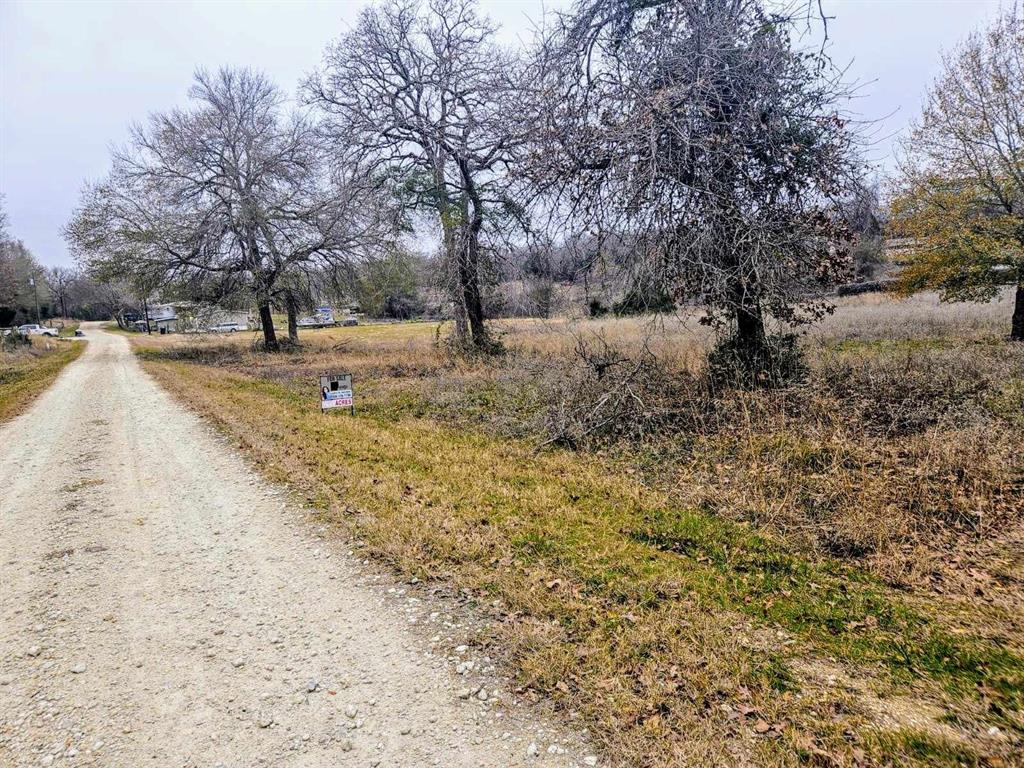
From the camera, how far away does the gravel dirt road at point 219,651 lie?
2.40 metres

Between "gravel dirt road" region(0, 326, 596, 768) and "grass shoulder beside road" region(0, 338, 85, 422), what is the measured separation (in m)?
8.12

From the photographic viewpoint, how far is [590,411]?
293 inches

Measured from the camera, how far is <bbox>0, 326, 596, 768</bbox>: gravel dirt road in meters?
2.40

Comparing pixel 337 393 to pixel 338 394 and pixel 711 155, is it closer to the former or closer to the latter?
pixel 338 394

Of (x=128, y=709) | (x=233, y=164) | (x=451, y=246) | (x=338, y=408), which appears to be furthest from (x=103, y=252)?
(x=128, y=709)

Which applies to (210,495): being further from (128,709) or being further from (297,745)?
(297,745)

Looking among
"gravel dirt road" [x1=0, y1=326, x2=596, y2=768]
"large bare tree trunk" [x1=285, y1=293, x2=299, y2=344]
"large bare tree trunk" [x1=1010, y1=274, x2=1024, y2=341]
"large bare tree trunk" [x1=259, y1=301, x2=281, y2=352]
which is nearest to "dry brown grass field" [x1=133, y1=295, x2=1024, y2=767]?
"gravel dirt road" [x1=0, y1=326, x2=596, y2=768]

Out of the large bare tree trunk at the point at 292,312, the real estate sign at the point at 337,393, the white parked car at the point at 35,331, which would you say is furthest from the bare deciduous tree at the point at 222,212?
the white parked car at the point at 35,331

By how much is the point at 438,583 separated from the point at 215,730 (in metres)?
1.57

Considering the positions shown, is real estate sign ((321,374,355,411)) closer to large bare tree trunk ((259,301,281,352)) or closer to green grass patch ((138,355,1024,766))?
green grass patch ((138,355,1024,766))

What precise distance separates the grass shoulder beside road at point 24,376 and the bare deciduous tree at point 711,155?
1194cm

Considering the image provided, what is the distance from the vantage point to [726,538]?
429 centimetres

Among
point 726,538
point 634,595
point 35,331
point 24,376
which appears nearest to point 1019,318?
point 726,538

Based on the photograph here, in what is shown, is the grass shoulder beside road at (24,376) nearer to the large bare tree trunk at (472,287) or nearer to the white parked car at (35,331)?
the large bare tree trunk at (472,287)
